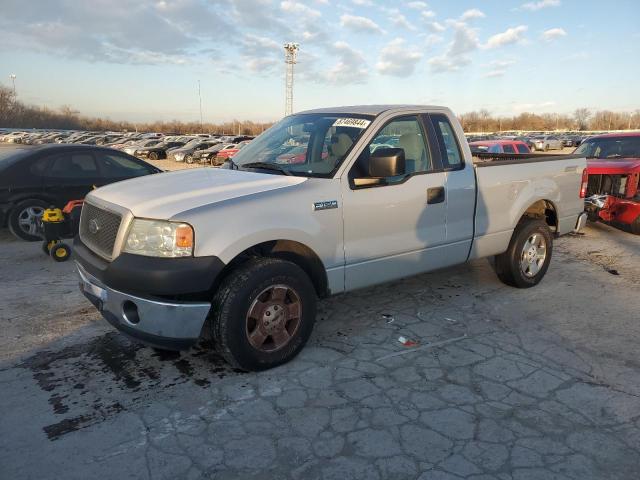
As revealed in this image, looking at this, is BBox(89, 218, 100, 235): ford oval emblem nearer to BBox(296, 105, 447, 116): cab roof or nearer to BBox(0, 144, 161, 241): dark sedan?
BBox(296, 105, 447, 116): cab roof

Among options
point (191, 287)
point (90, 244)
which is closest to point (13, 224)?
point (90, 244)

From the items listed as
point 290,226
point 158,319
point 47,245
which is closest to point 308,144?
point 290,226

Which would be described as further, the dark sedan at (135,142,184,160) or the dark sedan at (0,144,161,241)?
the dark sedan at (135,142,184,160)

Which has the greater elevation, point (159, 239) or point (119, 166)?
point (119, 166)

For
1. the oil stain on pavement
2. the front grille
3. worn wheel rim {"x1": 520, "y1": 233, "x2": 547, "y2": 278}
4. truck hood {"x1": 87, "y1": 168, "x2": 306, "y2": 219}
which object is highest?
truck hood {"x1": 87, "y1": 168, "x2": 306, "y2": 219}

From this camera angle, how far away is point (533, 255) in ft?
18.3

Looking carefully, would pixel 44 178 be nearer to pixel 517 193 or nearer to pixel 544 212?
pixel 517 193

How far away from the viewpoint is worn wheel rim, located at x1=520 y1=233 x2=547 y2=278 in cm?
547

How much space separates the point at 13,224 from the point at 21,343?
14.4 feet

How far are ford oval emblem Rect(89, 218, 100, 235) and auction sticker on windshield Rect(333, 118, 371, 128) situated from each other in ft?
7.11

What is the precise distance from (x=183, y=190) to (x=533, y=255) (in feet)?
13.3

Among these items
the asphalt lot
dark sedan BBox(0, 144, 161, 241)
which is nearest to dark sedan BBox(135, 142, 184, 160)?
dark sedan BBox(0, 144, 161, 241)

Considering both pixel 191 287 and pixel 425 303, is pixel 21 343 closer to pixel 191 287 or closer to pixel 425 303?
pixel 191 287

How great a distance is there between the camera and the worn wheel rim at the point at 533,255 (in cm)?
547
